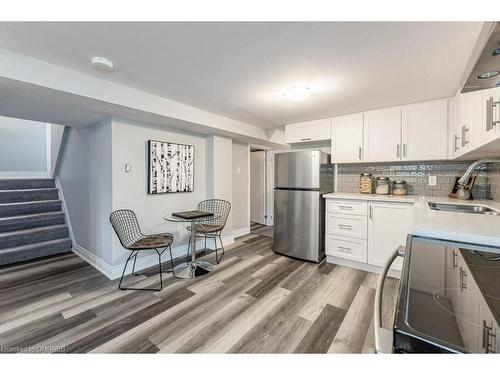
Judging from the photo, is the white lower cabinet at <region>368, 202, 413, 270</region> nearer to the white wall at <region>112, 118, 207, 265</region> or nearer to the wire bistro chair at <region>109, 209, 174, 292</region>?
the wire bistro chair at <region>109, 209, 174, 292</region>

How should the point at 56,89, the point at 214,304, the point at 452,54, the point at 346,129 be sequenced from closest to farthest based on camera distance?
the point at 452,54 → the point at 56,89 → the point at 214,304 → the point at 346,129

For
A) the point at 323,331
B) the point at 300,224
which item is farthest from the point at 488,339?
the point at 300,224

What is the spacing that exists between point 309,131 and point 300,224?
4.94 feet

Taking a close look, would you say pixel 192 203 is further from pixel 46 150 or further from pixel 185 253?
pixel 46 150

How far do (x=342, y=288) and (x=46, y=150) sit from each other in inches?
252

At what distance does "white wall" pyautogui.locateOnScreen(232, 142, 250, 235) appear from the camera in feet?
14.3

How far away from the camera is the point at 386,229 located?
8.75ft

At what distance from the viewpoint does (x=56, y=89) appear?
1836 millimetres

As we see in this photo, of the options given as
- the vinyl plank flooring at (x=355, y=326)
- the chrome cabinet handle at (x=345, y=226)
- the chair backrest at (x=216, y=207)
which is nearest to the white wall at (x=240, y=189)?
the chair backrest at (x=216, y=207)

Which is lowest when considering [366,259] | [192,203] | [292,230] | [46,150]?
[366,259]

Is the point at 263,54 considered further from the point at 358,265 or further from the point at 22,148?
the point at 22,148

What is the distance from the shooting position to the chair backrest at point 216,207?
3617mm

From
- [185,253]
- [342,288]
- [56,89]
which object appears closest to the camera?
[56,89]
